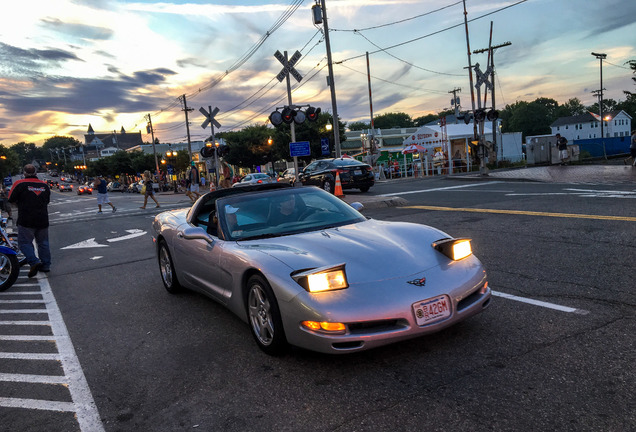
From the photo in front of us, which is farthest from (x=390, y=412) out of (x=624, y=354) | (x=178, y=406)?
(x=624, y=354)

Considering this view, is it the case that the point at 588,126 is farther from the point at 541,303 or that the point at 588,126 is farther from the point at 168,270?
the point at 168,270

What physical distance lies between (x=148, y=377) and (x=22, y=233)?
5.72 meters

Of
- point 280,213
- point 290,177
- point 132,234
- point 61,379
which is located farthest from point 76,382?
point 290,177

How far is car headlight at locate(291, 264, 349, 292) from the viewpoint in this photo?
3.13m

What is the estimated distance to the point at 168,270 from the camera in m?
5.82

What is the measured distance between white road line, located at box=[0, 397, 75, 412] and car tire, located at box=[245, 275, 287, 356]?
1.35m

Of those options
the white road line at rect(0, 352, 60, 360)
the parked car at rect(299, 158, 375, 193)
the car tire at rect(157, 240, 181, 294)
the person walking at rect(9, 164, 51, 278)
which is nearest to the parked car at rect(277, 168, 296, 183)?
the parked car at rect(299, 158, 375, 193)

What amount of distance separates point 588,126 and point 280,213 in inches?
4835

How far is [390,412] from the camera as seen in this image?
2.59 meters

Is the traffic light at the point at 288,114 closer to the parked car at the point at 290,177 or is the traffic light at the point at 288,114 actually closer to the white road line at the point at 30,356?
the parked car at the point at 290,177

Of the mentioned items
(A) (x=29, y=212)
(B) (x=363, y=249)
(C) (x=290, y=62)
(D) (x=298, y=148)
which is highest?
(C) (x=290, y=62)

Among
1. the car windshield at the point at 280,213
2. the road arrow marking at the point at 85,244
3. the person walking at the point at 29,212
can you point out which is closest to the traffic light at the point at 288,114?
the road arrow marking at the point at 85,244

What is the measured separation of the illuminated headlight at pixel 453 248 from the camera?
3.59 meters

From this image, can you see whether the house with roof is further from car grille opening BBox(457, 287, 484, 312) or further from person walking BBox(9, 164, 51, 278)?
car grille opening BBox(457, 287, 484, 312)
